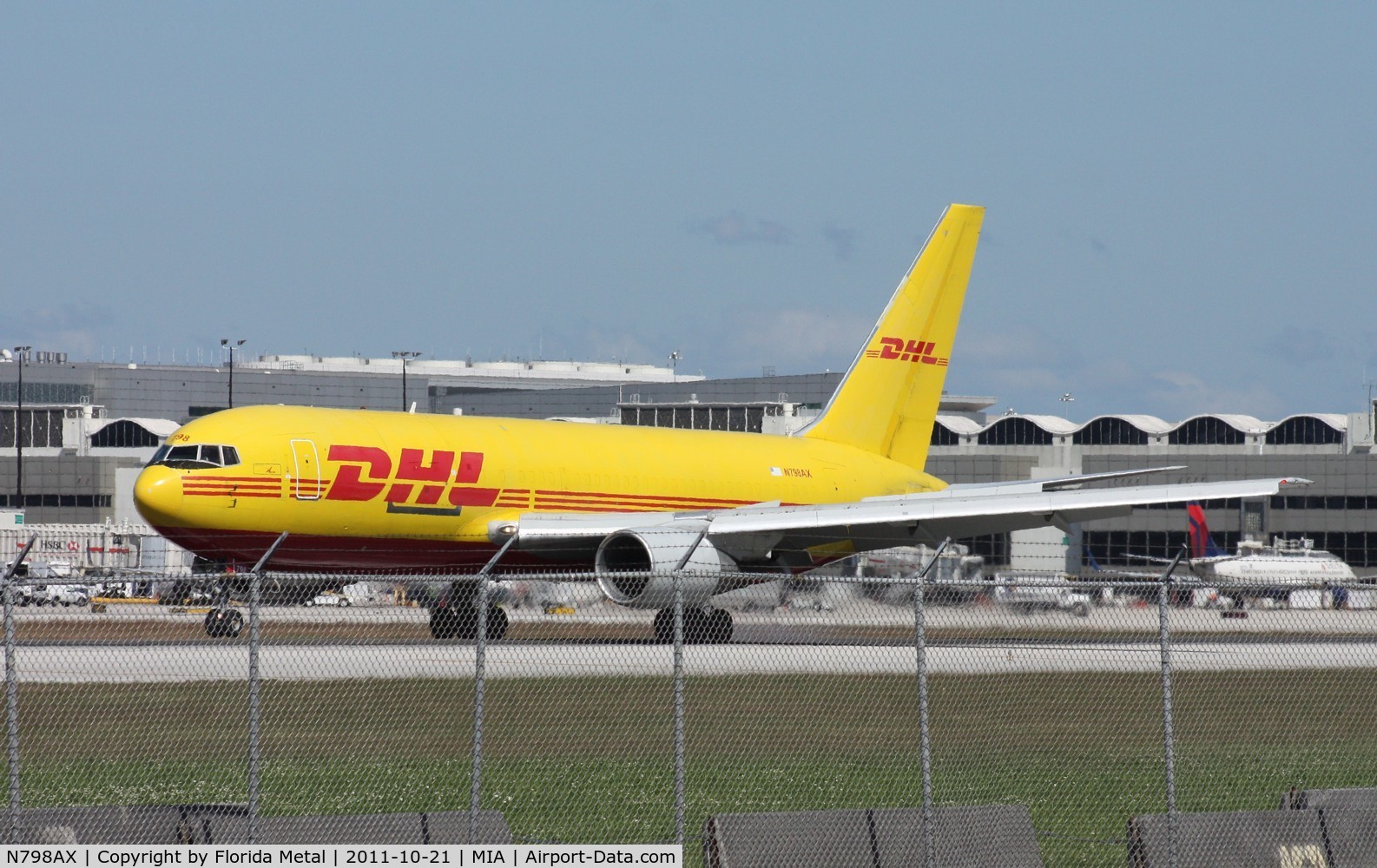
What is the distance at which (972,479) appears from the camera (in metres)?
79.3

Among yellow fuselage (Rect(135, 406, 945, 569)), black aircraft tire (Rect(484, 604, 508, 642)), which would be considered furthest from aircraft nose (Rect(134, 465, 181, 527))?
black aircraft tire (Rect(484, 604, 508, 642))

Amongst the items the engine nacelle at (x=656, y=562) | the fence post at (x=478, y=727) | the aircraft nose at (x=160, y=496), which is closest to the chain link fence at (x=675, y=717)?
the fence post at (x=478, y=727)

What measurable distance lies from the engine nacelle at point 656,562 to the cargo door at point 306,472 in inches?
174

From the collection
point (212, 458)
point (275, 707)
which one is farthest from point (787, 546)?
point (275, 707)

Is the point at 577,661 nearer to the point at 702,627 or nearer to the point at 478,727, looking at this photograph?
the point at 478,727

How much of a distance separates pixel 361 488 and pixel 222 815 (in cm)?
1649

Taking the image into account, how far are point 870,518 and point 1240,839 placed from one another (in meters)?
16.2

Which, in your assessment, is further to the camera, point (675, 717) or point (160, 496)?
point (160, 496)

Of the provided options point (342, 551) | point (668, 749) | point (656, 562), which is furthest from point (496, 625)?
point (668, 749)

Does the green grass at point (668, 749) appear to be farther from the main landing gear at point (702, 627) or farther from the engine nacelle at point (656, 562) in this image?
the engine nacelle at point (656, 562)

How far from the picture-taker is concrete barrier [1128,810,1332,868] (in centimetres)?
1100

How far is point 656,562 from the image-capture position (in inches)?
1025

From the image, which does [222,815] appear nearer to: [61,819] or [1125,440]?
[61,819]

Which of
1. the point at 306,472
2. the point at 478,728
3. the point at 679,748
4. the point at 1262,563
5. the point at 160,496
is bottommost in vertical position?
the point at 1262,563
